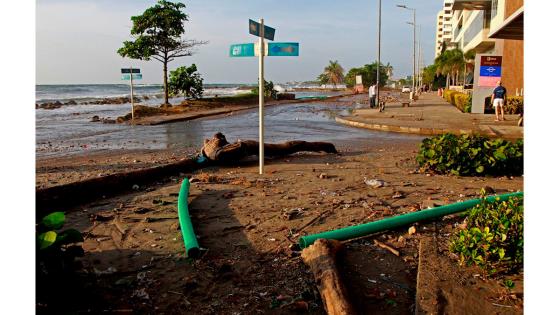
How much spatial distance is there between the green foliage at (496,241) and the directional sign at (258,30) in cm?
448

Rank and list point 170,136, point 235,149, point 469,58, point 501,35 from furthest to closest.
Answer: point 469,58, point 170,136, point 501,35, point 235,149

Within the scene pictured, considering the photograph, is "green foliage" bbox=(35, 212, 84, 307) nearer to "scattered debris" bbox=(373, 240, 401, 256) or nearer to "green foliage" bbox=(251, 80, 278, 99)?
"scattered debris" bbox=(373, 240, 401, 256)

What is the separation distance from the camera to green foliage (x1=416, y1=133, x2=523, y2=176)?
24.7 feet

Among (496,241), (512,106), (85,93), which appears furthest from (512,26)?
(85,93)

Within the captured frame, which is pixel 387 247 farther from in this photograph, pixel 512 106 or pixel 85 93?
pixel 85 93

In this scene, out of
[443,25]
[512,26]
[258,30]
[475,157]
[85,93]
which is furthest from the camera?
[443,25]

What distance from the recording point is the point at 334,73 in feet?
380

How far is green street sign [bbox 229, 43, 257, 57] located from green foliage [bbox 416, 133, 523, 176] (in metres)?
3.48

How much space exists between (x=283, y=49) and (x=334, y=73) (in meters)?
111

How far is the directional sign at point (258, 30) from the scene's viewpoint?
22.5ft
